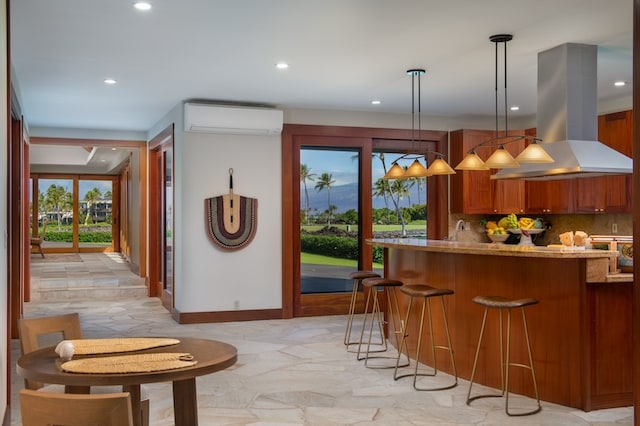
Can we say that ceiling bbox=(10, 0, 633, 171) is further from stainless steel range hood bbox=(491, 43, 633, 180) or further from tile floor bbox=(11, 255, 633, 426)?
tile floor bbox=(11, 255, 633, 426)

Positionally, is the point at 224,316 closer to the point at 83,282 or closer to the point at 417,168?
the point at 417,168

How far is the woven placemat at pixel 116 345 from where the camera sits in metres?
2.64

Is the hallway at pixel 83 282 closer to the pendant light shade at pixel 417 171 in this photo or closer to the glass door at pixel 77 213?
the glass door at pixel 77 213

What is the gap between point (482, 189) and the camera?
801 centimetres

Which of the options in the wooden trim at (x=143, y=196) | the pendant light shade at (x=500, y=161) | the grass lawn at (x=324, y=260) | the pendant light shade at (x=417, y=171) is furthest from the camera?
the wooden trim at (x=143, y=196)

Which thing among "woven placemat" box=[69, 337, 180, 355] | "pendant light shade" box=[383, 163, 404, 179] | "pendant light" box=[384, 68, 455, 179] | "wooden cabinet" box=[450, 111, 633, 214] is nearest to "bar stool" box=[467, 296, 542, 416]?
"pendant light" box=[384, 68, 455, 179]

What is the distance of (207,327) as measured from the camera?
704 centimetres

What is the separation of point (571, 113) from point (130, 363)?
404cm

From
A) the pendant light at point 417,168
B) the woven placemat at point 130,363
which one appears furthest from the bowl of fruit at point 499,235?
the woven placemat at point 130,363

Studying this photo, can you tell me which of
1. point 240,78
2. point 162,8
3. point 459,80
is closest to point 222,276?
point 240,78

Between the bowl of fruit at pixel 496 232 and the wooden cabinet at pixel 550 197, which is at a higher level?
the wooden cabinet at pixel 550 197

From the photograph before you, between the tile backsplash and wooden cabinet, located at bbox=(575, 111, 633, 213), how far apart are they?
13.6 inches

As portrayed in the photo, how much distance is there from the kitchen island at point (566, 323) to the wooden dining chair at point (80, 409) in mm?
3090

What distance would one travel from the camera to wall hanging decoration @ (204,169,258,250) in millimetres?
7324
